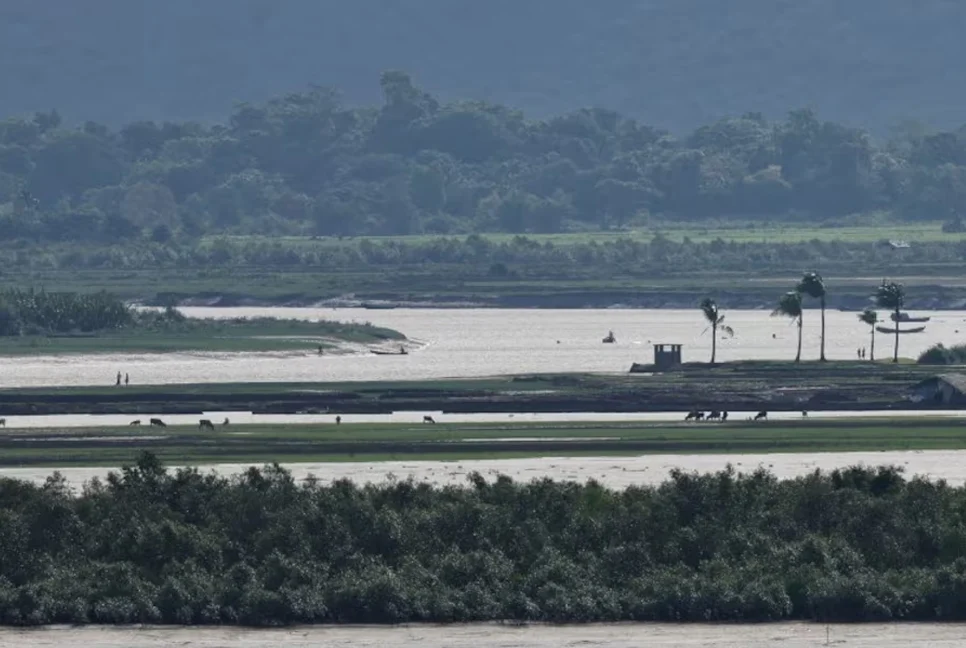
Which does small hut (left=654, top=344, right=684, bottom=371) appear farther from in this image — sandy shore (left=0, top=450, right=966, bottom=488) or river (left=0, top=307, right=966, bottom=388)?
sandy shore (left=0, top=450, right=966, bottom=488)

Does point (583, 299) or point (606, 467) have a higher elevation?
point (583, 299)

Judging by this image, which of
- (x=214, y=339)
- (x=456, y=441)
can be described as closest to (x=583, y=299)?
(x=214, y=339)

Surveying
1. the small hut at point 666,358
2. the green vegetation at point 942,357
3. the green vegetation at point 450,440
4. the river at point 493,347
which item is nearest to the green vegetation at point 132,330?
the river at point 493,347

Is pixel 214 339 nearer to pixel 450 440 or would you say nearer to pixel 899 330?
pixel 899 330

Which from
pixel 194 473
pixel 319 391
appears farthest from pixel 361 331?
pixel 194 473

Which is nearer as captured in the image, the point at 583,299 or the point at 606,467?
the point at 606,467

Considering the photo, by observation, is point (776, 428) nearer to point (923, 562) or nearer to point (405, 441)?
point (405, 441)
